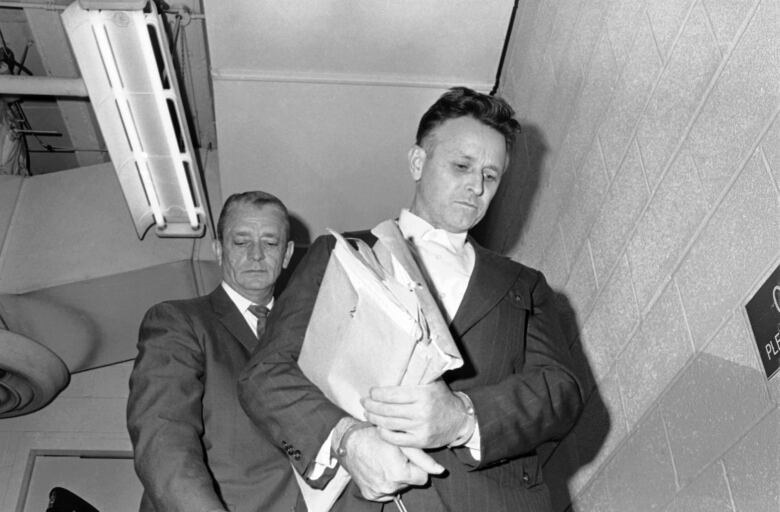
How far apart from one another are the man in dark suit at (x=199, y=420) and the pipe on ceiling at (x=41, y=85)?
174 cm

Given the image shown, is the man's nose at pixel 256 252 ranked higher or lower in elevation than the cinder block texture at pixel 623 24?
lower

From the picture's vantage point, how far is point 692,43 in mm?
1833

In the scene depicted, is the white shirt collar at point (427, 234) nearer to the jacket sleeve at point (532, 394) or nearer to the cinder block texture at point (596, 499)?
the jacket sleeve at point (532, 394)

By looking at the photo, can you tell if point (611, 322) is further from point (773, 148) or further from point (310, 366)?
point (310, 366)

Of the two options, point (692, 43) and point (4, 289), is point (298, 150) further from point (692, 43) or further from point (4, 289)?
point (692, 43)

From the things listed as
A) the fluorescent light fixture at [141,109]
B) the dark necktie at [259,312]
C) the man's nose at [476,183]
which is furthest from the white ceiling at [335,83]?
the man's nose at [476,183]

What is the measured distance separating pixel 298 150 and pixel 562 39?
1.11 m

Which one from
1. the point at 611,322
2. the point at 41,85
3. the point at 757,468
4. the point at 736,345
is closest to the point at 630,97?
the point at 611,322

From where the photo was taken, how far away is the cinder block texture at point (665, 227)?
1.76m

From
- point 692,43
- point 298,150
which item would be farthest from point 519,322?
point 298,150

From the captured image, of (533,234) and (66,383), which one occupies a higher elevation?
(533,234)

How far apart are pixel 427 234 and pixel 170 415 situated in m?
0.75

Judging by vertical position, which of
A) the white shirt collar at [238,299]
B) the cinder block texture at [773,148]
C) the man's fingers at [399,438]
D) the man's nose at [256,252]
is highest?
the cinder block texture at [773,148]

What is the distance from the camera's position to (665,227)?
1.87 meters
